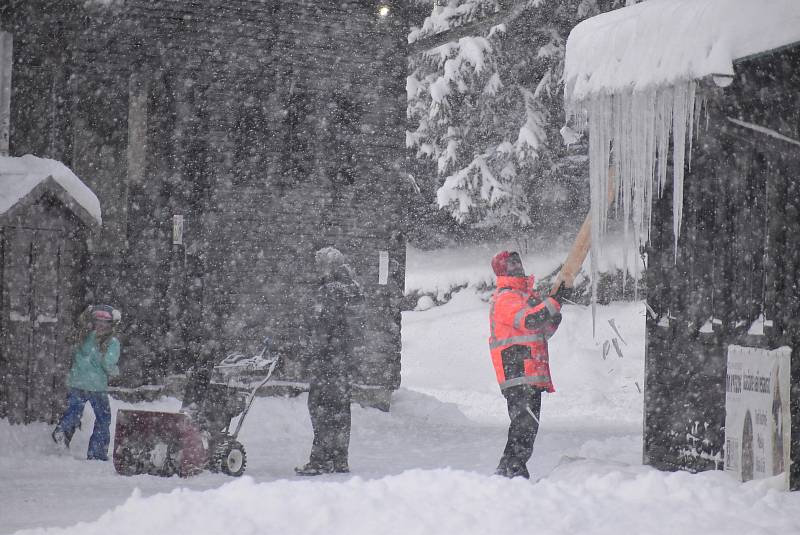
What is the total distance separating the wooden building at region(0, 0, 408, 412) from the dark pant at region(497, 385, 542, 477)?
6.57 m

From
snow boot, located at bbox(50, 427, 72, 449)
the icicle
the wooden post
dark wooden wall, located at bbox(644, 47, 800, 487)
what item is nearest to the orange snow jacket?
the icicle

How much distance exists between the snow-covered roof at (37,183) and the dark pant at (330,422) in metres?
3.32

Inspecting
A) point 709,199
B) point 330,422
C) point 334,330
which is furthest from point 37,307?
point 709,199

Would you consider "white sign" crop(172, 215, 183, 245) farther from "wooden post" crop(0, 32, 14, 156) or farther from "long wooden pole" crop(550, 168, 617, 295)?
"long wooden pole" crop(550, 168, 617, 295)

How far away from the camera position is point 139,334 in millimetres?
13953

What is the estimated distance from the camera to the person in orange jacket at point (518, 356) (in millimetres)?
7848

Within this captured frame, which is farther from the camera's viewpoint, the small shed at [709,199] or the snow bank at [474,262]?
the snow bank at [474,262]

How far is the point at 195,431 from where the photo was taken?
903 cm

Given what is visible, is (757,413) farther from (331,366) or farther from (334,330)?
(334,330)

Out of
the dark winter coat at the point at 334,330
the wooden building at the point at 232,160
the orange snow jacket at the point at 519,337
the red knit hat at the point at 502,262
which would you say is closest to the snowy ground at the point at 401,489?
the orange snow jacket at the point at 519,337

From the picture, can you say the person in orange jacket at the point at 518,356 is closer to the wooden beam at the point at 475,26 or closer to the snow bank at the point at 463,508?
the snow bank at the point at 463,508

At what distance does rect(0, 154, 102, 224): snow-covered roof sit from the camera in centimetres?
1040

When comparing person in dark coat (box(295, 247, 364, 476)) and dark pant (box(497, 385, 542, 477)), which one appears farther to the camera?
person in dark coat (box(295, 247, 364, 476))

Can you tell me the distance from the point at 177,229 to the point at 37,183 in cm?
379
